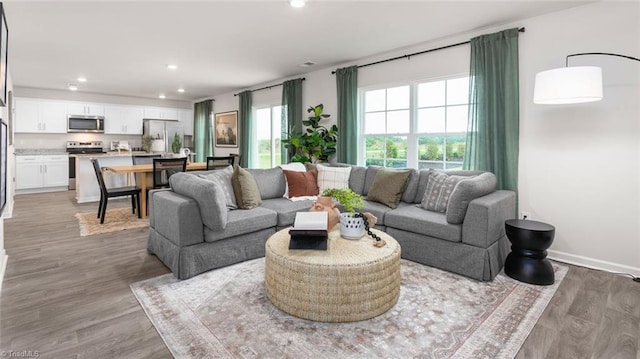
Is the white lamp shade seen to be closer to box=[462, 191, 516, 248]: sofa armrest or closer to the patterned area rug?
box=[462, 191, 516, 248]: sofa armrest

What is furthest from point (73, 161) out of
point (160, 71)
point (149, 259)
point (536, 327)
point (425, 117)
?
point (536, 327)

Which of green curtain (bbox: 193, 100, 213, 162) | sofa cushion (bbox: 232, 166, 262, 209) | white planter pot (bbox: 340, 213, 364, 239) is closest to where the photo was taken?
white planter pot (bbox: 340, 213, 364, 239)

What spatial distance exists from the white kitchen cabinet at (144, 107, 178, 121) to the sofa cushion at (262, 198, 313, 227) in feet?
22.3

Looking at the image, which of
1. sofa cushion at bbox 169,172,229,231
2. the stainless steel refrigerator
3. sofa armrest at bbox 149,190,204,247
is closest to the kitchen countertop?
the stainless steel refrigerator

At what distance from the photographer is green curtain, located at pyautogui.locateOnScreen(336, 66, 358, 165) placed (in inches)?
197

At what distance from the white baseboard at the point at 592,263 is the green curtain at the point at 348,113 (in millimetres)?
2678

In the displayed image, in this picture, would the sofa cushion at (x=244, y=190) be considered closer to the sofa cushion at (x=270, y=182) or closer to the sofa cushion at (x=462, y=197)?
the sofa cushion at (x=270, y=182)

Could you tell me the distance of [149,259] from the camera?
130 inches

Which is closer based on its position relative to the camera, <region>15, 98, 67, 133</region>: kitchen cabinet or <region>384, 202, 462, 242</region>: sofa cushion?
<region>384, 202, 462, 242</region>: sofa cushion

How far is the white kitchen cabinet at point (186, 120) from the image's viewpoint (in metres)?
9.69

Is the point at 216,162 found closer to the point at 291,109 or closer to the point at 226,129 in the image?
the point at 291,109

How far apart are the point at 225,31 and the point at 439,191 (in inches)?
114

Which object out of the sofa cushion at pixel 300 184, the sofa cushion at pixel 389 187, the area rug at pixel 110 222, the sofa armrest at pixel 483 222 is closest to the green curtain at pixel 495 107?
the sofa armrest at pixel 483 222

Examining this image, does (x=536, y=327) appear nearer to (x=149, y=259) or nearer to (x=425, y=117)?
(x=425, y=117)
